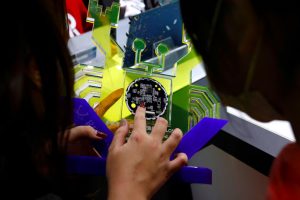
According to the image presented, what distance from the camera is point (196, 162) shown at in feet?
3.02

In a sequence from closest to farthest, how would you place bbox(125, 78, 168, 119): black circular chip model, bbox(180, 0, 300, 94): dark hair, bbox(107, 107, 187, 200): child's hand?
bbox(180, 0, 300, 94): dark hair < bbox(107, 107, 187, 200): child's hand < bbox(125, 78, 168, 119): black circular chip model

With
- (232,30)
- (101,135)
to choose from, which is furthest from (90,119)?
(232,30)

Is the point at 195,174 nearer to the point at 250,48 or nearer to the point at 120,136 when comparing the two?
the point at 120,136

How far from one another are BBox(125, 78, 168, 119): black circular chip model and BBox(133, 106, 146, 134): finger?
0.04 ft

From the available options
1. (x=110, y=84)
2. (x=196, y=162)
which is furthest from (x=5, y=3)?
→ (x=196, y=162)

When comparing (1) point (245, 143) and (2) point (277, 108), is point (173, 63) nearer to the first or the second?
(1) point (245, 143)

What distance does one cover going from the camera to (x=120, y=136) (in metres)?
0.65

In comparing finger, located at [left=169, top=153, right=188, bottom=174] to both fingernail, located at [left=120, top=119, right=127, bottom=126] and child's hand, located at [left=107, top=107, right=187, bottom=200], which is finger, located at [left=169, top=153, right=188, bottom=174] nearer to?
child's hand, located at [left=107, top=107, right=187, bottom=200]

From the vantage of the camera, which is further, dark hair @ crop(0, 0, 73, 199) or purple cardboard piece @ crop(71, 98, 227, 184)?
purple cardboard piece @ crop(71, 98, 227, 184)

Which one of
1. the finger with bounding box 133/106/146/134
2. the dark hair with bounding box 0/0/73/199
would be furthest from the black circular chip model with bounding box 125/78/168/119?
the dark hair with bounding box 0/0/73/199

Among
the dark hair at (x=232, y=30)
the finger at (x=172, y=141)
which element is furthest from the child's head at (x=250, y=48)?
the finger at (x=172, y=141)

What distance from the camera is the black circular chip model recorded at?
27.9 inches

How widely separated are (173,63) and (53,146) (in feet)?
0.98

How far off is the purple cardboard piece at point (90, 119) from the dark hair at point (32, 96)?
0.31 feet
